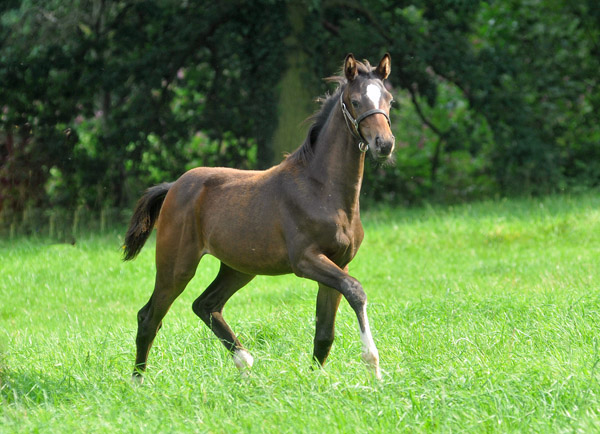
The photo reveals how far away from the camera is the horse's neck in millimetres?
5391

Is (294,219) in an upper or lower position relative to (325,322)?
upper

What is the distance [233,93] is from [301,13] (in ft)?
6.21

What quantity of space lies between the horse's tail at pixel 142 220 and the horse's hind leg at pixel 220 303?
2.25 ft

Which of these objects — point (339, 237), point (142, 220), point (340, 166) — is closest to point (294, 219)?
point (339, 237)

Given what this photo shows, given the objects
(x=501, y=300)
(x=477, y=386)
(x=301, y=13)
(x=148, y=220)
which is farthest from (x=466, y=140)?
(x=477, y=386)

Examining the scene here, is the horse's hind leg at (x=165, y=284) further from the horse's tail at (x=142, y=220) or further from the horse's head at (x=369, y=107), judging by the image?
the horse's head at (x=369, y=107)

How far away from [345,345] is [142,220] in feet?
5.88

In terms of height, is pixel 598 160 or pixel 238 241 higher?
pixel 238 241

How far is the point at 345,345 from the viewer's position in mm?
6191

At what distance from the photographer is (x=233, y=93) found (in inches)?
585

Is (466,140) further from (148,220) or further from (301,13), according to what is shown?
(148,220)

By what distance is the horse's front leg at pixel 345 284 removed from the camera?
4.86 metres

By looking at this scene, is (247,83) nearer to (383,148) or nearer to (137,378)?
(137,378)

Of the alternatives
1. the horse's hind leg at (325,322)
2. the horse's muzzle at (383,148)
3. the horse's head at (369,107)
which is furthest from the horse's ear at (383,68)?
the horse's hind leg at (325,322)
